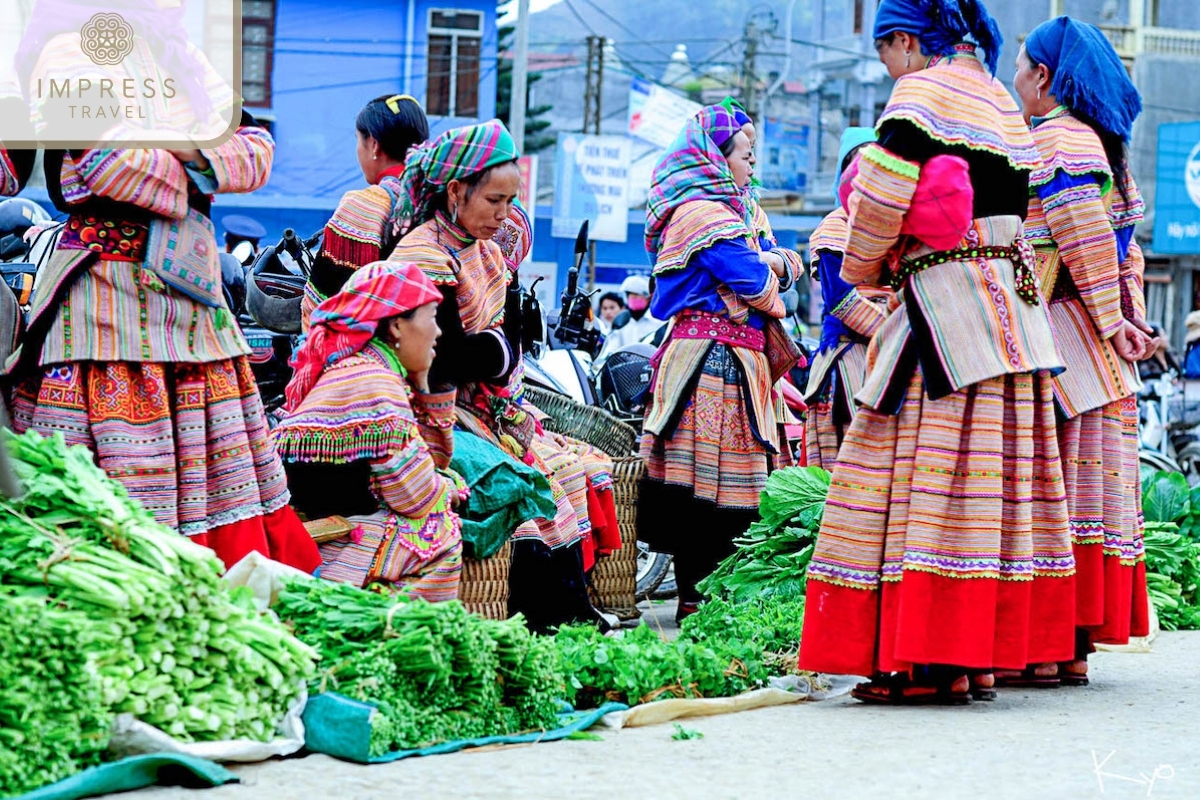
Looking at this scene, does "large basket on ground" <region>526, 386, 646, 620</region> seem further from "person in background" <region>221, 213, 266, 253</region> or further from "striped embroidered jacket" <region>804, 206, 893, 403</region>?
"person in background" <region>221, 213, 266, 253</region>

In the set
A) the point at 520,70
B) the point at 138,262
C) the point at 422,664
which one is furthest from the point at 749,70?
the point at 422,664

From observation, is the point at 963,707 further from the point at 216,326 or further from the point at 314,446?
the point at 216,326

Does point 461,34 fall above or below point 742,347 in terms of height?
above

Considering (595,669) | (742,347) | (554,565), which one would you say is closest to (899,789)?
(595,669)

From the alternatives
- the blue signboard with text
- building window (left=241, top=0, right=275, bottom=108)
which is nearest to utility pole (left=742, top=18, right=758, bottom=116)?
the blue signboard with text

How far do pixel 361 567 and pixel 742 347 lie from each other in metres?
3.04

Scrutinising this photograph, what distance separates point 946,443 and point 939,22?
1360mm

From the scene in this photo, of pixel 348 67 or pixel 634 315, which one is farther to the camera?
pixel 348 67

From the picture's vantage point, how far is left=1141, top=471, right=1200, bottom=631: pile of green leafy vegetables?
25.8 feet

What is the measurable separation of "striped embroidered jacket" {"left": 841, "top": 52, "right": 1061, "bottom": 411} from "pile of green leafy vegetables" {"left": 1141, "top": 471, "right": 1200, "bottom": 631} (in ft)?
Answer: 9.40

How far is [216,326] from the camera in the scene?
16.6 feet

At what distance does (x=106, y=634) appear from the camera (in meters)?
3.66

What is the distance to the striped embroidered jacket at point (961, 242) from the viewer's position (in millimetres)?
5254

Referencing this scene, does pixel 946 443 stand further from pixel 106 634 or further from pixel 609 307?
pixel 609 307
